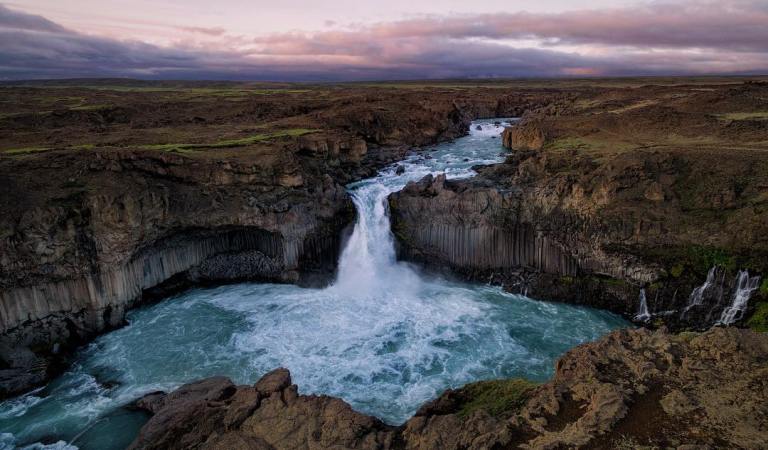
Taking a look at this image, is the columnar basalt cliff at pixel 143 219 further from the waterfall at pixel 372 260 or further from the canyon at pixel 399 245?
the waterfall at pixel 372 260

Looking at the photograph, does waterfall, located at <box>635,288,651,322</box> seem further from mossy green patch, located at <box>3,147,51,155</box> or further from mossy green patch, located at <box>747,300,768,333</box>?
mossy green patch, located at <box>3,147,51,155</box>

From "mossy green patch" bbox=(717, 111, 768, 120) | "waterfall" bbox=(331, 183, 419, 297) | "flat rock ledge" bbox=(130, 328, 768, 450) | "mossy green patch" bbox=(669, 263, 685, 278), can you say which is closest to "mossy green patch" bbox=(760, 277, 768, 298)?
"mossy green patch" bbox=(669, 263, 685, 278)

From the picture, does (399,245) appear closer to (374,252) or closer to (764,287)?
(374,252)

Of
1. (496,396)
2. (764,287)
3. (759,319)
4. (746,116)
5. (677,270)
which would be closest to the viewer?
(496,396)

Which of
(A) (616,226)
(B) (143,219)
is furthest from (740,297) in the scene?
(B) (143,219)

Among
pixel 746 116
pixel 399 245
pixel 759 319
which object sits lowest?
pixel 759 319

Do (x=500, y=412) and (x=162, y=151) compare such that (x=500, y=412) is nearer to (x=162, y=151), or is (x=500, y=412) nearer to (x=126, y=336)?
(x=126, y=336)
